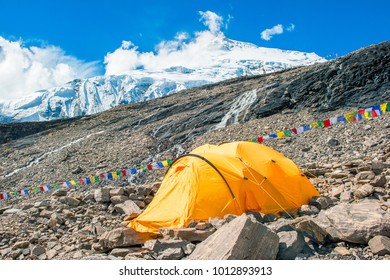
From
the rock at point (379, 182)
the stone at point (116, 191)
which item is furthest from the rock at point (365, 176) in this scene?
the stone at point (116, 191)

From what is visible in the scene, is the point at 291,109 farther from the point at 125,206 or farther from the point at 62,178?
the point at 125,206

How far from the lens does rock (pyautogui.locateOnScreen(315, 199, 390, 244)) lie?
20.0ft

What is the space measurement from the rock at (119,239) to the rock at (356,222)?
3.81m

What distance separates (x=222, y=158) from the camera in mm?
9586

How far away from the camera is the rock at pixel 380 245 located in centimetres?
569

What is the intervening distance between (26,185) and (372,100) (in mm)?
25312

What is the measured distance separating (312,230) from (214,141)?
63.8ft

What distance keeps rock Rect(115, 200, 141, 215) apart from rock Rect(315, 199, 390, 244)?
5.24m

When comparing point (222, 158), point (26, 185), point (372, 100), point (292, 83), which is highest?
point (292, 83)

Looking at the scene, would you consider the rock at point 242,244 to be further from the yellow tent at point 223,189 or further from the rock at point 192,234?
the yellow tent at point 223,189

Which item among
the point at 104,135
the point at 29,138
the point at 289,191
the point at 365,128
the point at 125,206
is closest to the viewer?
the point at 289,191

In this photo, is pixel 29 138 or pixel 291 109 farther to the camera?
pixel 29 138

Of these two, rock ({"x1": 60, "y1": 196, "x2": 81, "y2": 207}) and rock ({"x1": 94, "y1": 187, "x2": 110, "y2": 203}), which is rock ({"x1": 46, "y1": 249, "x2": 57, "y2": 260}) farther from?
rock ({"x1": 94, "y1": 187, "x2": 110, "y2": 203})
